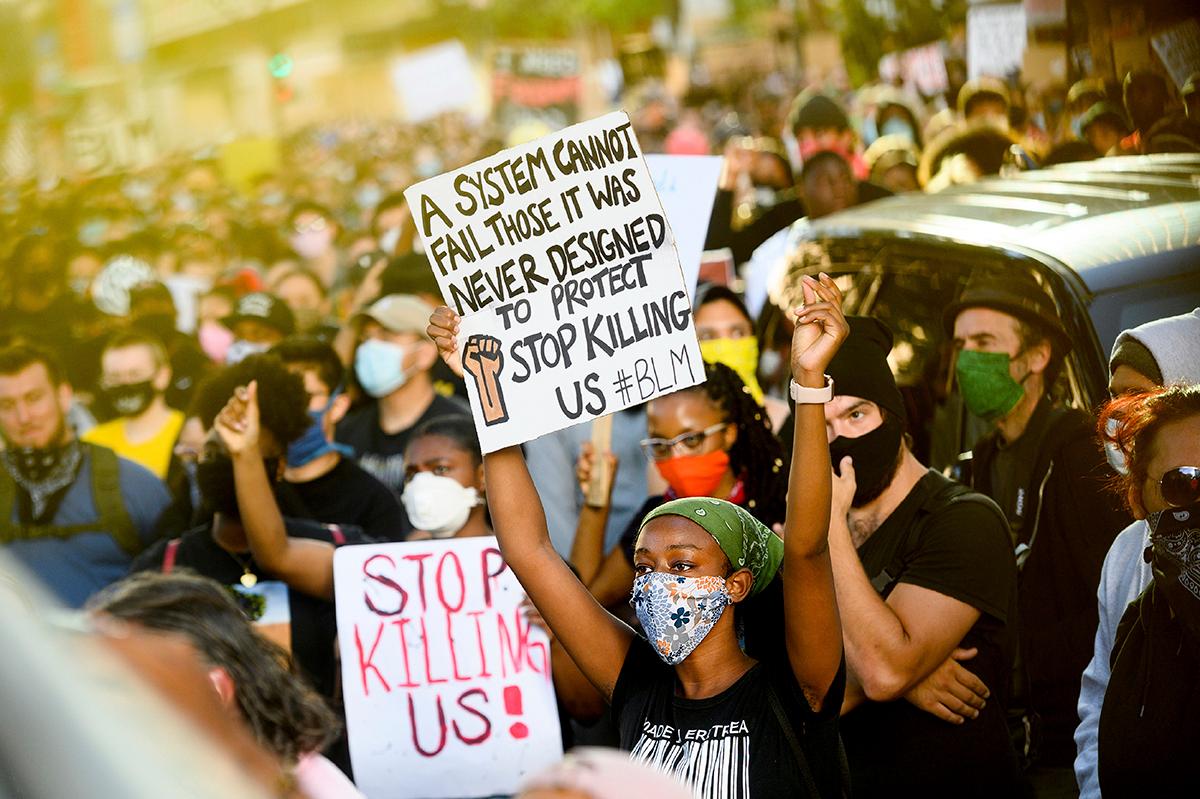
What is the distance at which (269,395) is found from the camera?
5492mm

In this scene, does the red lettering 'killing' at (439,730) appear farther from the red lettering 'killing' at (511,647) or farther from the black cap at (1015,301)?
the black cap at (1015,301)

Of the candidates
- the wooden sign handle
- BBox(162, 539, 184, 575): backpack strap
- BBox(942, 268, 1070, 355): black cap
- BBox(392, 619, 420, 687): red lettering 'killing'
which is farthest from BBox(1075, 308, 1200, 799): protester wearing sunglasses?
BBox(162, 539, 184, 575): backpack strap

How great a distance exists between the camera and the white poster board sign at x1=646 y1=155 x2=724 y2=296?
5043 mm

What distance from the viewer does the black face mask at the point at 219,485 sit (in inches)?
197

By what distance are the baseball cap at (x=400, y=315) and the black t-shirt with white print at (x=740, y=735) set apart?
3537 mm

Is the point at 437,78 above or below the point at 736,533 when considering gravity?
below

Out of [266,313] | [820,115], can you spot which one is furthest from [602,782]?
[820,115]

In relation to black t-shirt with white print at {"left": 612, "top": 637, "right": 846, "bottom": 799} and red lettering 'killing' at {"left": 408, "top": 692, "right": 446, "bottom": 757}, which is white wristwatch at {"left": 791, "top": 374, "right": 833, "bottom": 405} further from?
red lettering 'killing' at {"left": 408, "top": 692, "right": 446, "bottom": 757}

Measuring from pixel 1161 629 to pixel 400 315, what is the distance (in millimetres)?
3920

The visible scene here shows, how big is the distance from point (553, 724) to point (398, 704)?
0.48 metres

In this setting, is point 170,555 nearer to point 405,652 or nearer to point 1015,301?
point 405,652

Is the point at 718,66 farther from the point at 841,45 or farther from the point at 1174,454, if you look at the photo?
the point at 1174,454

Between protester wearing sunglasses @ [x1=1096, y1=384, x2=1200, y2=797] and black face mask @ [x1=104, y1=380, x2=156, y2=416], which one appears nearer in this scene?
protester wearing sunglasses @ [x1=1096, y1=384, x2=1200, y2=797]

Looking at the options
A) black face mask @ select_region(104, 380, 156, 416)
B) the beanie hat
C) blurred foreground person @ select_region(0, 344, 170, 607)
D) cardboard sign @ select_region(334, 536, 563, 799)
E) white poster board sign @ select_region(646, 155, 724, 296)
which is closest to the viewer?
the beanie hat
